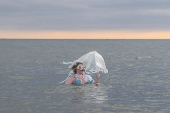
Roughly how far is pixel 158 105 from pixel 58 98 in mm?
4826

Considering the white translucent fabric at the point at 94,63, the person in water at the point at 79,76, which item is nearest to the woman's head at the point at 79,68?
the person in water at the point at 79,76

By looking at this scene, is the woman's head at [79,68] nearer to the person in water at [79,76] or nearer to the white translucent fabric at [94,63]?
the person in water at [79,76]

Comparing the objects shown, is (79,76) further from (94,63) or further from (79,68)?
(94,63)

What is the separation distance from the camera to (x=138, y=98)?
16.3m

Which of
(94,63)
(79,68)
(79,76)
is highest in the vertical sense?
(94,63)

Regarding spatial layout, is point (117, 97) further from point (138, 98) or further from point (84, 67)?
point (84, 67)

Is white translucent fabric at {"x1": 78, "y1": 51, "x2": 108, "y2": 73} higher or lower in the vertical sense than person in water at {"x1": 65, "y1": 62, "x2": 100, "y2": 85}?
higher

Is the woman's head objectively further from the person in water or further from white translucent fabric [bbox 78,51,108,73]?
white translucent fabric [bbox 78,51,108,73]

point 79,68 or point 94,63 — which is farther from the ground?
point 94,63

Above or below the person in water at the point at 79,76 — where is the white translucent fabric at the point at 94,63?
above

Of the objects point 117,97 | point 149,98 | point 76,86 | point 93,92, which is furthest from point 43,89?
point 149,98

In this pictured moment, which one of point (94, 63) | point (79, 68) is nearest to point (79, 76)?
point (79, 68)

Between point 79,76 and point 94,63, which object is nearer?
point 94,63

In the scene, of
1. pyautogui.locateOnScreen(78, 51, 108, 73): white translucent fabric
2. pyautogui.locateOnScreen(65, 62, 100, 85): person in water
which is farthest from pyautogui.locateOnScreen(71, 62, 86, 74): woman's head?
pyautogui.locateOnScreen(78, 51, 108, 73): white translucent fabric
